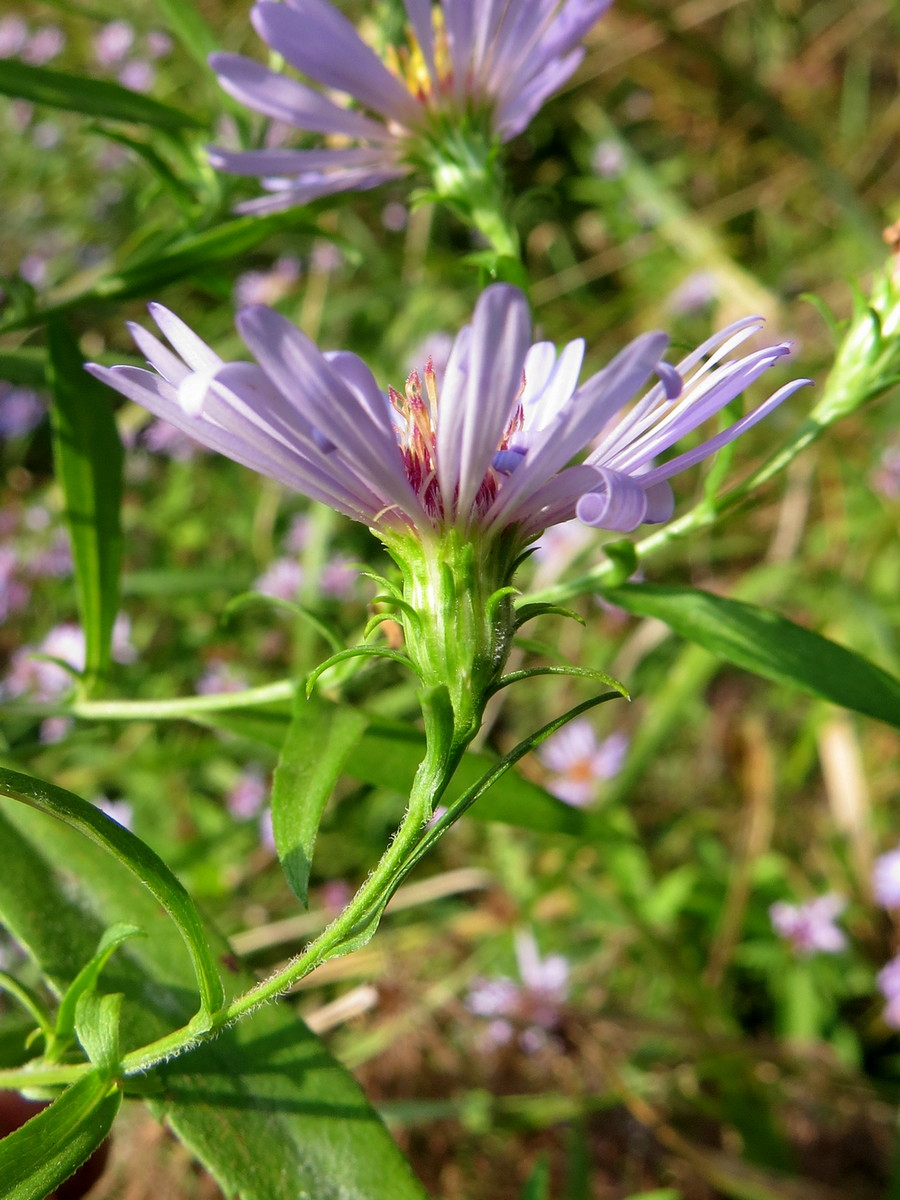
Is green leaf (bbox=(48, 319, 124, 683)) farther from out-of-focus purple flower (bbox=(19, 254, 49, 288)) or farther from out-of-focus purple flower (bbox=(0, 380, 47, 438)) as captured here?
out-of-focus purple flower (bbox=(19, 254, 49, 288))

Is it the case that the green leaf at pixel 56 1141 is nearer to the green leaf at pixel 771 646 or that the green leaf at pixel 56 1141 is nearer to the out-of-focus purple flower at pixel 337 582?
the green leaf at pixel 771 646

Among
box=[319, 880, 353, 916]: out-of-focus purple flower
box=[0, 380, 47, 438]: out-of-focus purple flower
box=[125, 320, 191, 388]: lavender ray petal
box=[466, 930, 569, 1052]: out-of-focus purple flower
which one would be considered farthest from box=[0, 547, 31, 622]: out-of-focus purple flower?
box=[125, 320, 191, 388]: lavender ray petal

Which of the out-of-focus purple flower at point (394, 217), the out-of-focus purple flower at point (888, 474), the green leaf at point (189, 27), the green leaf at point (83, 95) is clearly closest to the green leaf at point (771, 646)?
the green leaf at point (83, 95)

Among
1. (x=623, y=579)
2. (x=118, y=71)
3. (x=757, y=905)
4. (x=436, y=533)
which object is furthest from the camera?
(x=118, y=71)

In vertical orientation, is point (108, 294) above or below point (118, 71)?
below

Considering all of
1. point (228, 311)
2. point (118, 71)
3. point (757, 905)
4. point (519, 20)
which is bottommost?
point (757, 905)

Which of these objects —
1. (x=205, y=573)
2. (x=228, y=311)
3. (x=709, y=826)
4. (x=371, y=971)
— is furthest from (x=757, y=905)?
(x=228, y=311)

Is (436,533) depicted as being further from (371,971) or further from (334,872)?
(334,872)

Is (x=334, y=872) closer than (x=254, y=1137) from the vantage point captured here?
No
